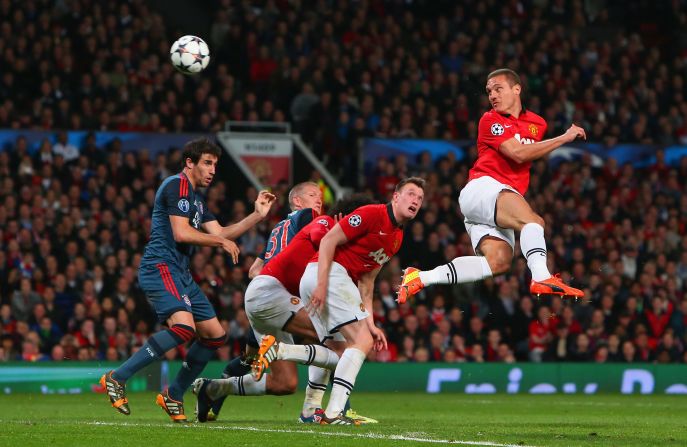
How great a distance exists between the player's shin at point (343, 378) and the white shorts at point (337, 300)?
271mm

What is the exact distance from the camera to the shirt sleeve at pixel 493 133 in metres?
9.73

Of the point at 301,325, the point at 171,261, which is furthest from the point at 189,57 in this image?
the point at 301,325

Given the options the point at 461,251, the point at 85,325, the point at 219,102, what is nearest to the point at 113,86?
the point at 219,102

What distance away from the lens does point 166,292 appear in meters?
9.87

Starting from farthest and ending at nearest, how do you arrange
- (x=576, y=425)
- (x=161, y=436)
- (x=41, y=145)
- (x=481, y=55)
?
(x=481, y=55) → (x=41, y=145) → (x=576, y=425) → (x=161, y=436)

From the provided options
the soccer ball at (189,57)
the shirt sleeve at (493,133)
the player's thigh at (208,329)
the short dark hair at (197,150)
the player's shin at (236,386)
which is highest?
the soccer ball at (189,57)

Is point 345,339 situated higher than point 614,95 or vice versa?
point 614,95

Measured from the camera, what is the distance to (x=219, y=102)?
69.5 feet

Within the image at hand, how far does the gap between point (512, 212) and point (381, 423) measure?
209cm

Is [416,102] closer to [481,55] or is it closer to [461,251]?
[481,55]

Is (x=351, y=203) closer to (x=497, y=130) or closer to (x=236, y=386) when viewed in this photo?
(x=497, y=130)

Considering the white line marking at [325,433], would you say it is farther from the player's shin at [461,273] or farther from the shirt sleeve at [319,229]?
the shirt sleeve at [319,229]

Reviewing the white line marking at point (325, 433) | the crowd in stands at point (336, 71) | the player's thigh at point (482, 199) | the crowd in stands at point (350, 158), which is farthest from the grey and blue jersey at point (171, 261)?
the crowd in stands at point (336, 71)

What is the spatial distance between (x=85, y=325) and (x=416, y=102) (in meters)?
8.07
